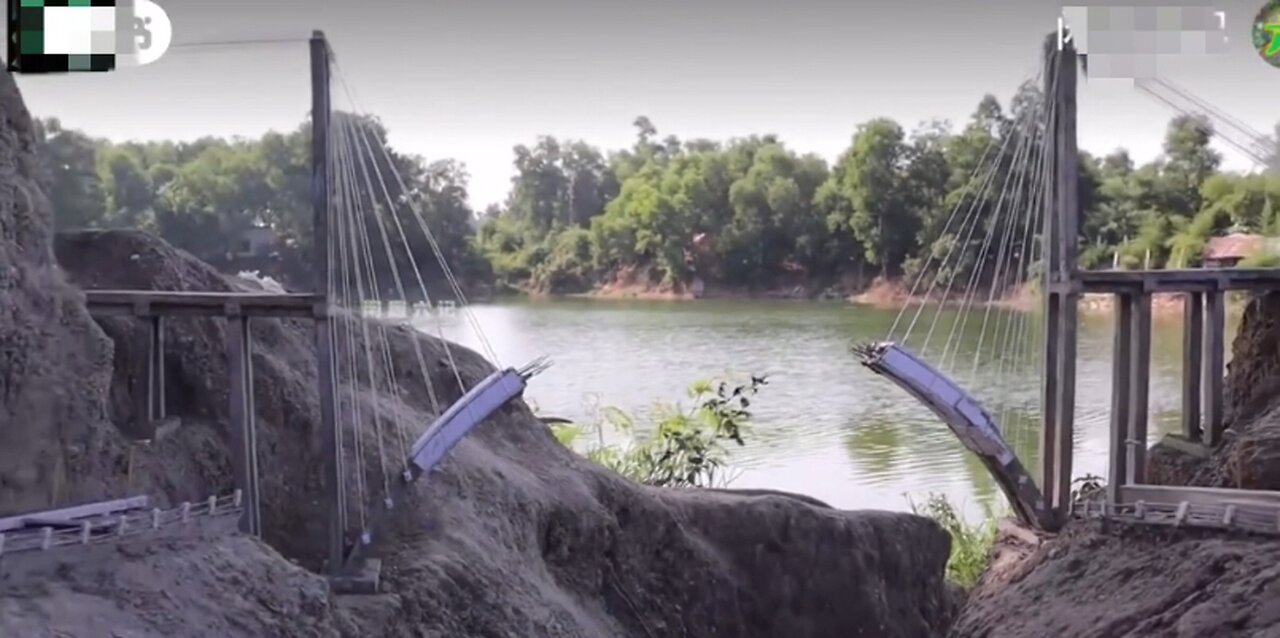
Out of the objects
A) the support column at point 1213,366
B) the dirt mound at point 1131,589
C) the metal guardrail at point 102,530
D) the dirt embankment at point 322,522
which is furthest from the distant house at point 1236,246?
the metal guardrail at point 102,530

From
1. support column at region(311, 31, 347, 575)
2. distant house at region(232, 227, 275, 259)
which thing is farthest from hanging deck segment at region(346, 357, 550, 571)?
distant house at region(232, 227, 275, 259)

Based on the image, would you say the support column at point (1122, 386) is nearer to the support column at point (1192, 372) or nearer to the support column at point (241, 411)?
the support column at point (1192, 372)

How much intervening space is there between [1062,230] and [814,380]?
48.2 feet

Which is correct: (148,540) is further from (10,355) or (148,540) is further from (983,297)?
(983,297)

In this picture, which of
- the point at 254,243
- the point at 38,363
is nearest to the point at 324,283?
the point at 38,363

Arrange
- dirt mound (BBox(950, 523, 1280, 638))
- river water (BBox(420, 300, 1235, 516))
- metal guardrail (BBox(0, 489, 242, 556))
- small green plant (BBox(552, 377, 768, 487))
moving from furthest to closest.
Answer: river water (BBox(420, 300, 1235, 516)) → small green plant (BBox(552, 377, 768, 487)) → dirt mound (BBox(950, 523, 1280, 638)) → metal guardrail (BBox(0, 489, 242, 556))

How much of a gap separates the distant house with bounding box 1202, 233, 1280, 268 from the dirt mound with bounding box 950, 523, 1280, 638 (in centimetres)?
985

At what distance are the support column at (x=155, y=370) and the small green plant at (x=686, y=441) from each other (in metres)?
8.11

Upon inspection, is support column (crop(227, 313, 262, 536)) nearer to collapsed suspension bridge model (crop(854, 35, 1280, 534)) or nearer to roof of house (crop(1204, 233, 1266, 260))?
collapsed suspension bridge model (crop(854, 35, 1280, 534))

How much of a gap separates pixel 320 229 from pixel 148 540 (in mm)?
2938

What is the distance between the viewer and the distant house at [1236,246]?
69.1 ft

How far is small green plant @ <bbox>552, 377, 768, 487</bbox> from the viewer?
18.5 m

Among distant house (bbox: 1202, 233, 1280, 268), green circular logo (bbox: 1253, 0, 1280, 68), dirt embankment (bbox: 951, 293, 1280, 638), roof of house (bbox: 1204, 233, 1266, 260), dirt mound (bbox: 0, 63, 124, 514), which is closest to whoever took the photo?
dirt mound (bbox: 0, 63, 124, 514)

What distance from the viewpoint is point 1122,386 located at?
42.0ft
